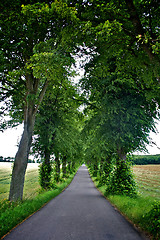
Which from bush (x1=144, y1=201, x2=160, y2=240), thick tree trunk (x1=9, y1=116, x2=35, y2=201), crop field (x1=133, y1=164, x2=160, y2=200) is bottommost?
crop field (x1=133, y1=164, x2=160, y2=200)

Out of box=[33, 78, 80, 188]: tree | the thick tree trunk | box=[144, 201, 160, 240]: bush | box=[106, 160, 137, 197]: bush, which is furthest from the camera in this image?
box=[33, 78, 80, 188]: tree

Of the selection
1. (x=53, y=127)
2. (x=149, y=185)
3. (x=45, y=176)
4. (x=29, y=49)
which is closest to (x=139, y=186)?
(x=149, y=185)

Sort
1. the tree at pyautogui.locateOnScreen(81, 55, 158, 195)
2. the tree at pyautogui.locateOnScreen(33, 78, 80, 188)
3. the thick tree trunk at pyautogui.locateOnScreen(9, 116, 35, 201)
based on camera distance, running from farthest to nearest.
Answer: the tree at pyautogui.locateOnScreen(33, 78, 80, 188) < the tree at pyautogui.locateOnScreen(81, 55, 158, 195) < the thick tree trunk at pyautogui.locateOnScreen(9, 116, 35, 201)

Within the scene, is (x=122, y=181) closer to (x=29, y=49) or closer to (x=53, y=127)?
(x=53, y=127)

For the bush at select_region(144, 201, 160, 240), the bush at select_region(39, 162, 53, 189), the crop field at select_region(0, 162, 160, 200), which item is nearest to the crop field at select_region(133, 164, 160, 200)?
the crop field at select_region(0, 162, 160, 200)

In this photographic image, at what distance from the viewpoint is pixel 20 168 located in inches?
336

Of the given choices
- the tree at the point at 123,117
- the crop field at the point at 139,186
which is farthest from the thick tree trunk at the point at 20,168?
the tree at the point at 123,117

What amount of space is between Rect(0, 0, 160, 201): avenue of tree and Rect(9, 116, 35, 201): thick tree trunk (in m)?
0.05

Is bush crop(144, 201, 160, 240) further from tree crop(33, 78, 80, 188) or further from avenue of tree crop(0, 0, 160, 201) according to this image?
tree crop(33, 78, 80, 188)

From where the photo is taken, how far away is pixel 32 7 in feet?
19.2

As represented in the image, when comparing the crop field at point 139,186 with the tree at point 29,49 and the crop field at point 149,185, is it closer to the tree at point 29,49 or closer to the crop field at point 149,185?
the crop field at point 149,185

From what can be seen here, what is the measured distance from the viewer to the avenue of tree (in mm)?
5785

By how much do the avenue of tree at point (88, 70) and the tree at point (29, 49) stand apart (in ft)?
0.11

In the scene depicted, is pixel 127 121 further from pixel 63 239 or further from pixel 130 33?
pixel 63 239
